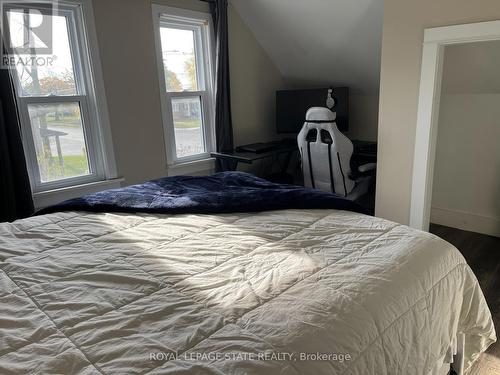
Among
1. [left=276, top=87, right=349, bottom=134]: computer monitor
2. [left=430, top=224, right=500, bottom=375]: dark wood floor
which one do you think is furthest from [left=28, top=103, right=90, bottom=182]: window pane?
[left=430, top=224, right=500, bottom=375]: dark wood floor

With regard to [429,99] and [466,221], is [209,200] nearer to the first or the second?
[429,99]

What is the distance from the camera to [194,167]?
3727mm

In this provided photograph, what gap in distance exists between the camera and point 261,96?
4219 millimetres

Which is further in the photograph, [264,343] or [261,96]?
[261,96]

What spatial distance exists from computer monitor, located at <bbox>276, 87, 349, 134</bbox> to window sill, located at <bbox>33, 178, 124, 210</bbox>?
6.48 feet

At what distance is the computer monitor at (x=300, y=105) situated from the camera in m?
3.88

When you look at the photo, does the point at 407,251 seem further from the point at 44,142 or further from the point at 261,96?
the point at 261,96

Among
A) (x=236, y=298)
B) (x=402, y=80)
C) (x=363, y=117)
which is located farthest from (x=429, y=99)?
(x=236, y=298)

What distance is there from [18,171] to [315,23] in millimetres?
2775

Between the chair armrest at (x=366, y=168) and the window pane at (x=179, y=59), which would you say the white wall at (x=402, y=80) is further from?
the window pane at (x=179, y=59)

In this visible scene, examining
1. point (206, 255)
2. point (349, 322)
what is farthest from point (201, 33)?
point (349, 322)

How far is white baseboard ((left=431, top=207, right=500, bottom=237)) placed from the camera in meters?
3.16

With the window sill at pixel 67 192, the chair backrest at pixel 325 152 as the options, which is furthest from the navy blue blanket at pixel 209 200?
the chair backrest at pixel 325 152

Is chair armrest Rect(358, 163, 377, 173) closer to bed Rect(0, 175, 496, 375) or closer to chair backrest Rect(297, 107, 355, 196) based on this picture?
chair backrest Rect(297, 107, 355, 196)
